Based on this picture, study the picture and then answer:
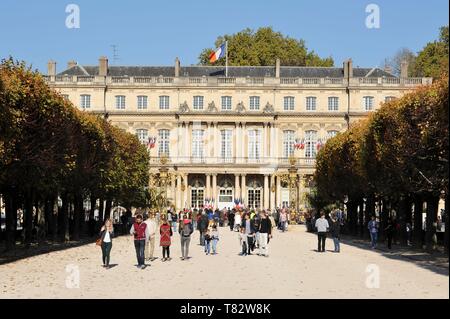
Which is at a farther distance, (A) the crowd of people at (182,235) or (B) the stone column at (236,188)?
(B) the stone column at (236,188)

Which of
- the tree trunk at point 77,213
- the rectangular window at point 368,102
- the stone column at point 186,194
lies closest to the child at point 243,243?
the tree trunk at point 77,213

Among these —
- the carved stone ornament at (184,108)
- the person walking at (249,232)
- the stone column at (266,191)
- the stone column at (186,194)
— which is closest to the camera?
the person walking at (249,232)

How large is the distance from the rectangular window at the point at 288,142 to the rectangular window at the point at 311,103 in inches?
126

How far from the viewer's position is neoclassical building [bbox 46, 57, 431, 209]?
3506 inches

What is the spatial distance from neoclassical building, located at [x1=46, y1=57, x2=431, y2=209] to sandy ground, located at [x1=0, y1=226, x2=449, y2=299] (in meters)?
57.3

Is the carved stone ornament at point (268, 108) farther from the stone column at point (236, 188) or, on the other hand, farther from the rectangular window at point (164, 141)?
the rectangular window at point (164, 141)

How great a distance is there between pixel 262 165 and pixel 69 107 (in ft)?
174

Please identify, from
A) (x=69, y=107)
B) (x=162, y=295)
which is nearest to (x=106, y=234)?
(x=162, y=295)

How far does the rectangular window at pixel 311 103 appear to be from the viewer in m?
89.8

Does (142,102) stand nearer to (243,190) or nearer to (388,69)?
(243,190)

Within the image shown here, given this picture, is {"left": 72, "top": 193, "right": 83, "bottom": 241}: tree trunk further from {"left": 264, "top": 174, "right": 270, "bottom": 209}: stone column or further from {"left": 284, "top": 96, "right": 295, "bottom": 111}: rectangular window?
{"left": 284, "top": 96, "right": 295, "bottom": 111}: rectangular window

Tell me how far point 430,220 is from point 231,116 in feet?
187

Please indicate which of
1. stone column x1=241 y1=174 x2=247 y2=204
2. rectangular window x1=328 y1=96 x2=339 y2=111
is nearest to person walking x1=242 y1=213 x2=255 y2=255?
stone column x1=241 y1=174 x2=247 y2=204

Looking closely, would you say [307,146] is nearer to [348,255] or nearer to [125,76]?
[125,76]
